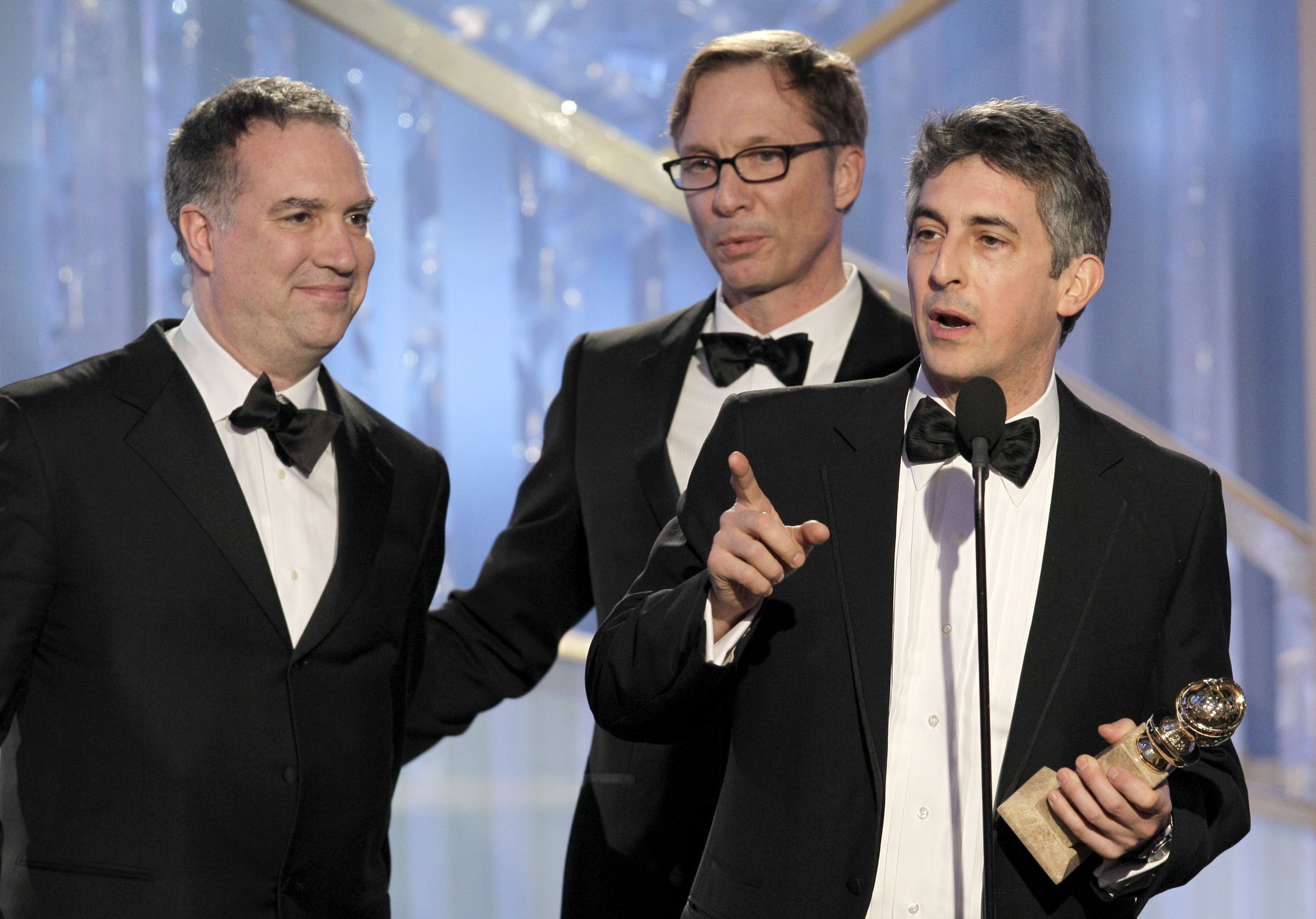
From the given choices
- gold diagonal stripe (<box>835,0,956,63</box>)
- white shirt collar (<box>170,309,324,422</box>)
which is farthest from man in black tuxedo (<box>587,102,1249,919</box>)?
gold diagonal stripe (<box>835,0,956,63</box>)

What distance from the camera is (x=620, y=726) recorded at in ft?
5.02

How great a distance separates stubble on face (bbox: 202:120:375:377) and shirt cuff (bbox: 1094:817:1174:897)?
113 cm

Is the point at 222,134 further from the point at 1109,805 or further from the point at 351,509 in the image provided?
the point at 1109,805

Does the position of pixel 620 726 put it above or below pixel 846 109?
below

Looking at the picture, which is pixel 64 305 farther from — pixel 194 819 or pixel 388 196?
pixel 194 819

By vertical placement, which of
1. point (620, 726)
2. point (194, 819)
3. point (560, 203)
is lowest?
point (194, 819)

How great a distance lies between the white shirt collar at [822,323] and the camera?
2.18 m

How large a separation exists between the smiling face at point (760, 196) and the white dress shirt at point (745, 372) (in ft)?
0.12

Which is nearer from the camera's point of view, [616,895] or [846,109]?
[616,895]

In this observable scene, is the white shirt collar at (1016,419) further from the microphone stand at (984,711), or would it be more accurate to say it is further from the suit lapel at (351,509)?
the suit lapel at (351,509)

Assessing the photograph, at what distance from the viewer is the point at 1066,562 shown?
1516mm

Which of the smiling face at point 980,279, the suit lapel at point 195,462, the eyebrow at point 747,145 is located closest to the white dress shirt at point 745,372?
the eyebrow at point 747,145

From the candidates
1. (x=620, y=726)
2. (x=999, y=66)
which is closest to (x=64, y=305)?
(x=620, y=726)

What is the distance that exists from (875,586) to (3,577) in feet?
3.20
